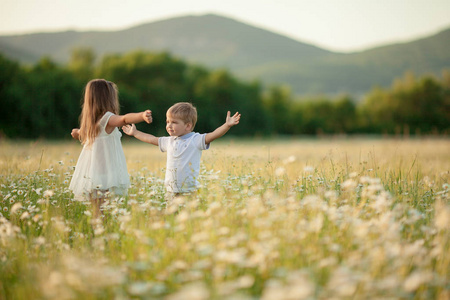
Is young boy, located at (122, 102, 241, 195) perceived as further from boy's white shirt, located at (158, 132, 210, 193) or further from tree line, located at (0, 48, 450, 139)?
tree line, located at (0, 48, 450, 139)

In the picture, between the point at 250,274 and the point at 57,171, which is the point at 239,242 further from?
the point at 57,171

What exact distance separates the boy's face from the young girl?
0.81m

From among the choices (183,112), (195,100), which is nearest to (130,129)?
(183,112)

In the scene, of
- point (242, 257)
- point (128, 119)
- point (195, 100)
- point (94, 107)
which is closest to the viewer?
point (242, 257)

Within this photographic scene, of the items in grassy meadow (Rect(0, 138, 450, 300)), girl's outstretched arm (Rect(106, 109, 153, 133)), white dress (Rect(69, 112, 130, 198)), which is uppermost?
girl's outstretched arm (Rect(106, 109, 153, 133))

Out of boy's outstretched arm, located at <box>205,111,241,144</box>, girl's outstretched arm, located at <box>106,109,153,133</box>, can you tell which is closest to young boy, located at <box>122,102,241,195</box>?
boy's outstretched arm, located at <box>205,111,241,144</box>

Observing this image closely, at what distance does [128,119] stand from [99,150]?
825 mm

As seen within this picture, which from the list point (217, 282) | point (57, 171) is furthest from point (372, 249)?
point (57, 171)

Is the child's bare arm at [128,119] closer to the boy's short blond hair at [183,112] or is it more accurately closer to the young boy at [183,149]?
the young boy at [183,149]

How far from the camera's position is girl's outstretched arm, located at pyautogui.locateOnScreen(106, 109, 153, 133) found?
530 cm

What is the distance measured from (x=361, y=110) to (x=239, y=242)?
333ft

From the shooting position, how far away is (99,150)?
6.03 metres

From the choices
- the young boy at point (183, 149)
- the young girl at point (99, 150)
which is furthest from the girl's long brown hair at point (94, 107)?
the young boy at point (183, 149)

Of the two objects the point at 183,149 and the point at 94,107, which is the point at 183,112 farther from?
the point at 94,107
